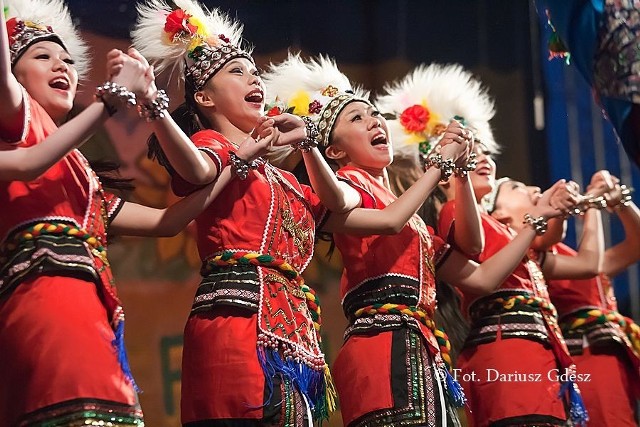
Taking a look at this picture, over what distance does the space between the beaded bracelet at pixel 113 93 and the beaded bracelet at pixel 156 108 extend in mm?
109

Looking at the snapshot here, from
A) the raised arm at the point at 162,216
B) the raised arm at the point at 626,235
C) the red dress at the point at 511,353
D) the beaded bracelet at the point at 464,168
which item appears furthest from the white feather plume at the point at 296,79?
the raised arm at the point at 626,235

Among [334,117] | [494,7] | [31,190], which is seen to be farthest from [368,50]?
[31,190]

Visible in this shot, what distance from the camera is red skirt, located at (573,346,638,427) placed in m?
3.82

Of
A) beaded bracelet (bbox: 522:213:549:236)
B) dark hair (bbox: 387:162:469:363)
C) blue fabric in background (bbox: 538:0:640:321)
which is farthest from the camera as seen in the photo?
blue fabric in background (bbox: 538:0:640:321)

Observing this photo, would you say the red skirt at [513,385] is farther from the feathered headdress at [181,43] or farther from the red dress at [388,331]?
the feathered headdress at [181,43]

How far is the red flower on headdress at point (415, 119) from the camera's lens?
12.3ft

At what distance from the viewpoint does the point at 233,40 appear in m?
3.18

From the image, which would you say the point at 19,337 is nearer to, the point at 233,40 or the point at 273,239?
the point at 273,239

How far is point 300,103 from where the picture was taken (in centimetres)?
335

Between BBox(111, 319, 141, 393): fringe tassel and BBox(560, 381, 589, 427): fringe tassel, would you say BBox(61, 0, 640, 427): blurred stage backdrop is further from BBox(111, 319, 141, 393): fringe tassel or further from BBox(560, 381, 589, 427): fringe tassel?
BBox(111, 319, 141, 393): fringe tassel

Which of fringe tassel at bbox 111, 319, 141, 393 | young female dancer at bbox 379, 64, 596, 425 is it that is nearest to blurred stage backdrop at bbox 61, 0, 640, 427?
young female dancer at bbox 379, 64, 596, 425

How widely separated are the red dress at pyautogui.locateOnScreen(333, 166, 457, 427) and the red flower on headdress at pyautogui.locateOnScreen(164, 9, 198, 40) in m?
0.65

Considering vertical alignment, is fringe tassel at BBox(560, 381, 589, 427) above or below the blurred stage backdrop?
below

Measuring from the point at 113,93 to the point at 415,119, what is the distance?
1641 millimetres
